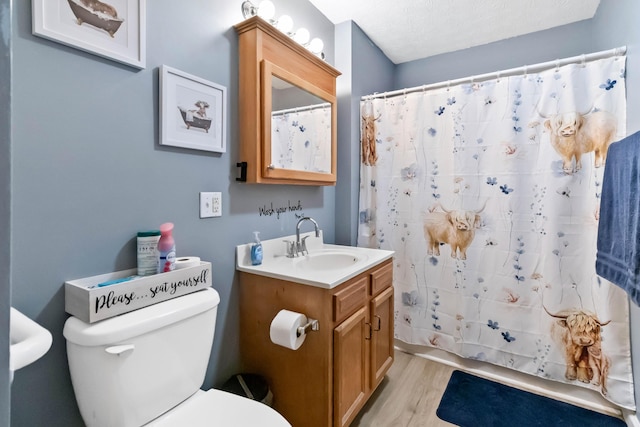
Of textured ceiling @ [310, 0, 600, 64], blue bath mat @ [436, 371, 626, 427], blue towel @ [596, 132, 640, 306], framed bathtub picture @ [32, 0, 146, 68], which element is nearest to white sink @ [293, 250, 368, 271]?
blue bath mat @ [436, 371, 626, 427]

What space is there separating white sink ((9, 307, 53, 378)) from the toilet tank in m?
0.17

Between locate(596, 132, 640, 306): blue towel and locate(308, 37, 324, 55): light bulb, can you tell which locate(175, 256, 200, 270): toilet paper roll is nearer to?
locate(308, 37, 324, 55): light bulb

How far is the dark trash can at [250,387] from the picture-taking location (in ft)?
4.32

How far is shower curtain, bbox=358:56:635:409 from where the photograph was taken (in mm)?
1657

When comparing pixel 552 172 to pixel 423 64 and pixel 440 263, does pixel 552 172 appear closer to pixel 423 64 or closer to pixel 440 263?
pixel 440 263

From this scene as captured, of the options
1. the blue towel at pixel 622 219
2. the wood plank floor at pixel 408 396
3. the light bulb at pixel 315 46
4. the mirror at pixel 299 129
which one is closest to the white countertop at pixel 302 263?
the mirror at pixel 299 129

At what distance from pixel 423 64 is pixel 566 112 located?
1282 mm

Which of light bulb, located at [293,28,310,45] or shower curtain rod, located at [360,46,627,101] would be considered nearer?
shower curtain rod, located at [360,46,627,101]

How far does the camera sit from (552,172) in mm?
1750

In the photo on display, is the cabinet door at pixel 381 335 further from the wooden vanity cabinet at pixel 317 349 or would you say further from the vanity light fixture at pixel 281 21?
the vanity light fixture at pixel 281 21

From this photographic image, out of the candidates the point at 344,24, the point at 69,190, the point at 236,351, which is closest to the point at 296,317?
the point at 236,351

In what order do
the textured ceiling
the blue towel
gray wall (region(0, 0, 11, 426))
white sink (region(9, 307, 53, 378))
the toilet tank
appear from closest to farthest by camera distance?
gray wall (region(0, 0, 11, 426)), white sink (region(9, 307, 53, 378)), the toilet tank, the blue towel, the textured ceiling

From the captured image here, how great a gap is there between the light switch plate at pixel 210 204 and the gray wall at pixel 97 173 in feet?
0.08

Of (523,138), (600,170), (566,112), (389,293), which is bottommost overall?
(389,293)
